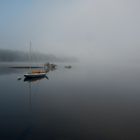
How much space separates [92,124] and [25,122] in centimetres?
634

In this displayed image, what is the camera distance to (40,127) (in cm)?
1762

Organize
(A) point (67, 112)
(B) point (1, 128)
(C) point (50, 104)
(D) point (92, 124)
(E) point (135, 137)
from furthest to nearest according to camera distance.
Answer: (C) point (50, 104) < (A) point (67, 112) < (D) point (92, 124) < (B) point (1, 128) < (E) point (135, 137)

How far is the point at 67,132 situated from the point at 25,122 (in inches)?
186

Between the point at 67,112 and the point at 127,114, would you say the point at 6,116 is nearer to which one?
the point at 67,112

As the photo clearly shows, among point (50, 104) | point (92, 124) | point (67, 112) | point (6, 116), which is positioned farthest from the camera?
point (50, 104)

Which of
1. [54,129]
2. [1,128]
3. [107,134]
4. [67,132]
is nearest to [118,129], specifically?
[107,134]

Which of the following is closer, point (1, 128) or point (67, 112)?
point (1, 128)

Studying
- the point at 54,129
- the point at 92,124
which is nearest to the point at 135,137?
the point at 92,124

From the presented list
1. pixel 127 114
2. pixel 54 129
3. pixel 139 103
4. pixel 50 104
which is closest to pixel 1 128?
pixel 54 129

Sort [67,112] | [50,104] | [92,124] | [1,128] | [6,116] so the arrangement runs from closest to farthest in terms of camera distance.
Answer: [1,128] → [92,124] → [6,116] → [67,112] → [50,104]

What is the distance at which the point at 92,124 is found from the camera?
18500 millimetres

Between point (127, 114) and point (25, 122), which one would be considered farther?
point (127, 114)

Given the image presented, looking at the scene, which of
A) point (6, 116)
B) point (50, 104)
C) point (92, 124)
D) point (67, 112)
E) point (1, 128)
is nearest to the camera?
point (1, 128)

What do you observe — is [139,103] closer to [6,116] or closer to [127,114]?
[127,114]
